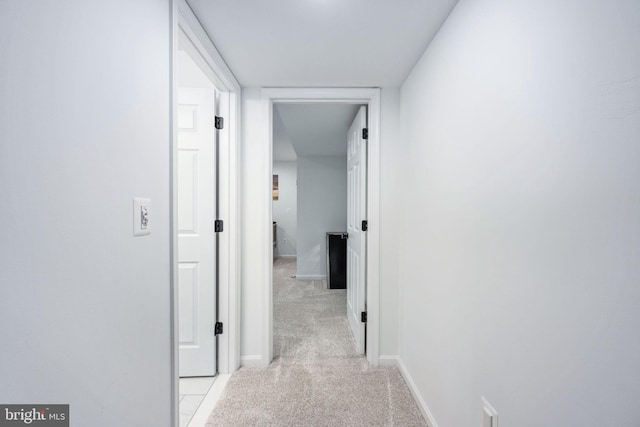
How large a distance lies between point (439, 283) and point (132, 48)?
1.64 meters

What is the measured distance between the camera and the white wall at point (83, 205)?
2.06 ft

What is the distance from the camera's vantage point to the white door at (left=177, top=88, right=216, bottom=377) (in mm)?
2145

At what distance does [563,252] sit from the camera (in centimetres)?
80

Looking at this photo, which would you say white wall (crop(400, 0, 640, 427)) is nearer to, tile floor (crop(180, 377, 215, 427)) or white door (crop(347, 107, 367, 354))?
white door (crop(347, 107, 367, 354))

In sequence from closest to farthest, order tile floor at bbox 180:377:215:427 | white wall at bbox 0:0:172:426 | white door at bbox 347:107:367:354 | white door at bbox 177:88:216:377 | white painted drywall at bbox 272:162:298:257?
1. white wall at bbox 0:0:172:426
2. tile floor at bbox 180:377:215:427
3. white door at bbox 177:88:216:377
4. white door at bbox 347:107:367:354
5. white painted drywall at bbox 272:162:298:257

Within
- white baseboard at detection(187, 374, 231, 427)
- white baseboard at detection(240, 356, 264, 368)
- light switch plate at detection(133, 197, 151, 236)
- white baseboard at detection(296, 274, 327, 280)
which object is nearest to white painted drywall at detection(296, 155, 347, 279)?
white baseboard at detection(296, 274, 327, 280)

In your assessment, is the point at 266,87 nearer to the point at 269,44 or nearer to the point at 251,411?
the point at 269,44

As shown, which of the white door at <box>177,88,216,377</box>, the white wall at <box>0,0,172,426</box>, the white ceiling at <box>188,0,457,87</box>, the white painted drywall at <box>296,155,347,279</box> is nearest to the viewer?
the white wall at <box>0,0,172,426</box>

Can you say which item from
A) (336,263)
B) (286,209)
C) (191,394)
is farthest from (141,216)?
(286,209)

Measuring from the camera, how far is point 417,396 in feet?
6.23

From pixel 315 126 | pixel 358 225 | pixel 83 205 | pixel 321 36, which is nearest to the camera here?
pixel 83 205

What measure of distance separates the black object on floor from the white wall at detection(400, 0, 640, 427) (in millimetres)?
3156

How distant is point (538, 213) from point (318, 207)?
461cm

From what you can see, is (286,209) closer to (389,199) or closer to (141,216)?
(389,199)
